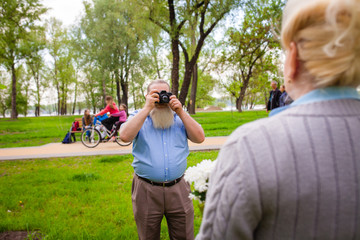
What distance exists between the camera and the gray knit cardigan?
2.29 feet

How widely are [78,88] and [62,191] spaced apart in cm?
5467

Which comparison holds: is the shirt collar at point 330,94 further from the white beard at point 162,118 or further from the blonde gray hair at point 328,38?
the white beard at point 162,118

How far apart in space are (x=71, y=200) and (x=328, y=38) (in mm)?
4621

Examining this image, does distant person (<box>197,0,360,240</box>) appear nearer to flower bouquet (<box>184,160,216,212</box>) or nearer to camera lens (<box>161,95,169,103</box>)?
flower bouquet (<box>184,160,216,212</box>)

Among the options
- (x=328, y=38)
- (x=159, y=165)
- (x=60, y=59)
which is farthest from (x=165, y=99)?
(x=60, y=59)

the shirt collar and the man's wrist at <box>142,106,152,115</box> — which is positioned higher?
the man's wrist at <box>142,106,152,115</box>

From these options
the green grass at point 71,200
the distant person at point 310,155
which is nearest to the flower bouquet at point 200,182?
the distant person at point 310,155

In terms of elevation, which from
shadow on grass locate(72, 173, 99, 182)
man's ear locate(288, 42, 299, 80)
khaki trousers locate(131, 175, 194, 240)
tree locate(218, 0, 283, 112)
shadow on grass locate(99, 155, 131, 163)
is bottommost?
shadow on grass locate(72, 173, 99, 182)

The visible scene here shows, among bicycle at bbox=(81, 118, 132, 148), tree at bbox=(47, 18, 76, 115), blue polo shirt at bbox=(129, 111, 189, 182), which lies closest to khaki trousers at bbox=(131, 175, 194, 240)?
blue polo shirt at bbox=(129, 111, 189, 182)

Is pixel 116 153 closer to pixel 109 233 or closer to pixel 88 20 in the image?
pixel 109 233

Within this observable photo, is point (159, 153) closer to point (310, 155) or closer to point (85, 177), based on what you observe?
point (310, 155)

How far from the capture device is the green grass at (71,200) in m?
3.35

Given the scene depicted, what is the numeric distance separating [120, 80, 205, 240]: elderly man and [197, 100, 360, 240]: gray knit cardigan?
1.49 meters

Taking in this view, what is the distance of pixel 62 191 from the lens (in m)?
4.67
